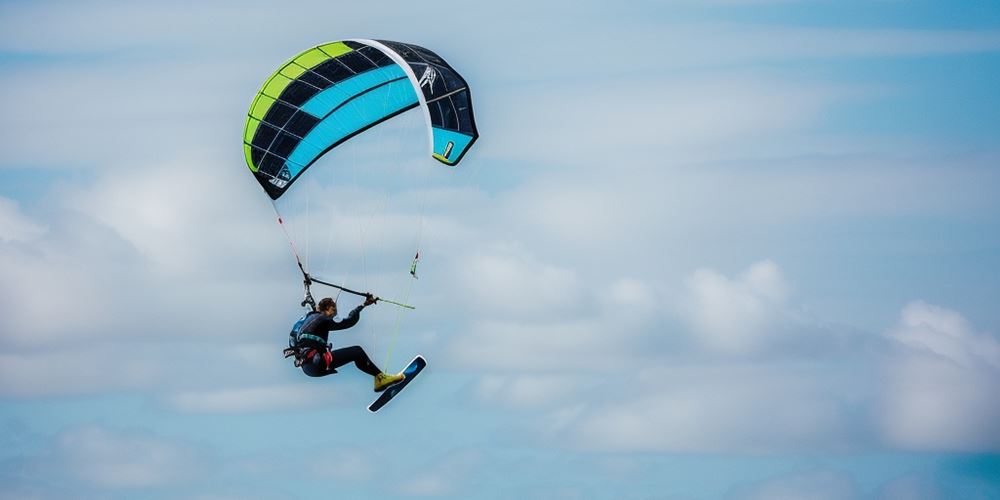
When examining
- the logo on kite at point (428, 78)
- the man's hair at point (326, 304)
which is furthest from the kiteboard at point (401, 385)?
the logo on kite at point (428, 78)

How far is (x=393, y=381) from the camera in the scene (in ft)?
125

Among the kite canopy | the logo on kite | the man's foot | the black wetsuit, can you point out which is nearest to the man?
the black wetsuit

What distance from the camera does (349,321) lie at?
35.5m

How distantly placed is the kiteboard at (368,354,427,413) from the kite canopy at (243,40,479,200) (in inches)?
180

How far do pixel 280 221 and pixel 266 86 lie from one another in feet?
10.8

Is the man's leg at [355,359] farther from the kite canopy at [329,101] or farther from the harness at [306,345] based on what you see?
the kite canopy at [329,101]

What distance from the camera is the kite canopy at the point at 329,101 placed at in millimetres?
38031

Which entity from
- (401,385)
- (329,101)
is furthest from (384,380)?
(329,101)

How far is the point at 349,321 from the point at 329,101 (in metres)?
5.73

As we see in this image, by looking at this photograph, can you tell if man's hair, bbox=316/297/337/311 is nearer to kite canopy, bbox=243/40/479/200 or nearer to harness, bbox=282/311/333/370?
harness, bbox=282/311/333/370

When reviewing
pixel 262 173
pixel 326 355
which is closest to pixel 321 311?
pixel 326 355

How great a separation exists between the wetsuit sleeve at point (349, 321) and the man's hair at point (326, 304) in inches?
13.7

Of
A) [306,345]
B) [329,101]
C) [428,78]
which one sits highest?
[329,101]

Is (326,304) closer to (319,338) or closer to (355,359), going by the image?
(319,338)
